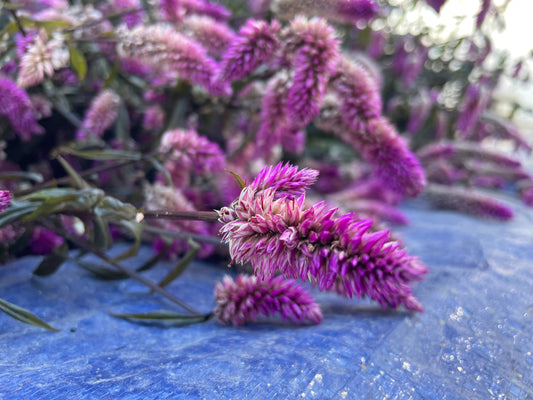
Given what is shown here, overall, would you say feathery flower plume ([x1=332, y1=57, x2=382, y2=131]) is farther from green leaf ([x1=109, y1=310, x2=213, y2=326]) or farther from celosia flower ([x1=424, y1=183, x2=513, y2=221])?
celosia flower ([x1=424, y1=183, x2=513, y2=221])

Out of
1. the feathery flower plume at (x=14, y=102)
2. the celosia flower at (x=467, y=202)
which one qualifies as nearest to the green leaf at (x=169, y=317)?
the feathery flower plume at (x=14, y=102)

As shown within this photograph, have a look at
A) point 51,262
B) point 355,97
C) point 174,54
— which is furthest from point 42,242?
point 355,97

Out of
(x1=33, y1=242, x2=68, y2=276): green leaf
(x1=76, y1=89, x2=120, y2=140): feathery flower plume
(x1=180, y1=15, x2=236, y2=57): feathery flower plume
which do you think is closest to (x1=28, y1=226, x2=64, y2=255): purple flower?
(x1=33, y1=242, x2=68, y2=276): green leaf

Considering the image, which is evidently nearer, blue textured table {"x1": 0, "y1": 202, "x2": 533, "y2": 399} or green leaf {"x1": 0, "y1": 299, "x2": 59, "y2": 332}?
blue textured table {"x1": 0, "y1": 202, "x2": 533, "y2": 399}

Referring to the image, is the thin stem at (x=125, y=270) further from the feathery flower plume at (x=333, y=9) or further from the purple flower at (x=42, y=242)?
the feathery flower plume at (x=333, y=9)

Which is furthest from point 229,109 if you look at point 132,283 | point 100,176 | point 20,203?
point 20,203
